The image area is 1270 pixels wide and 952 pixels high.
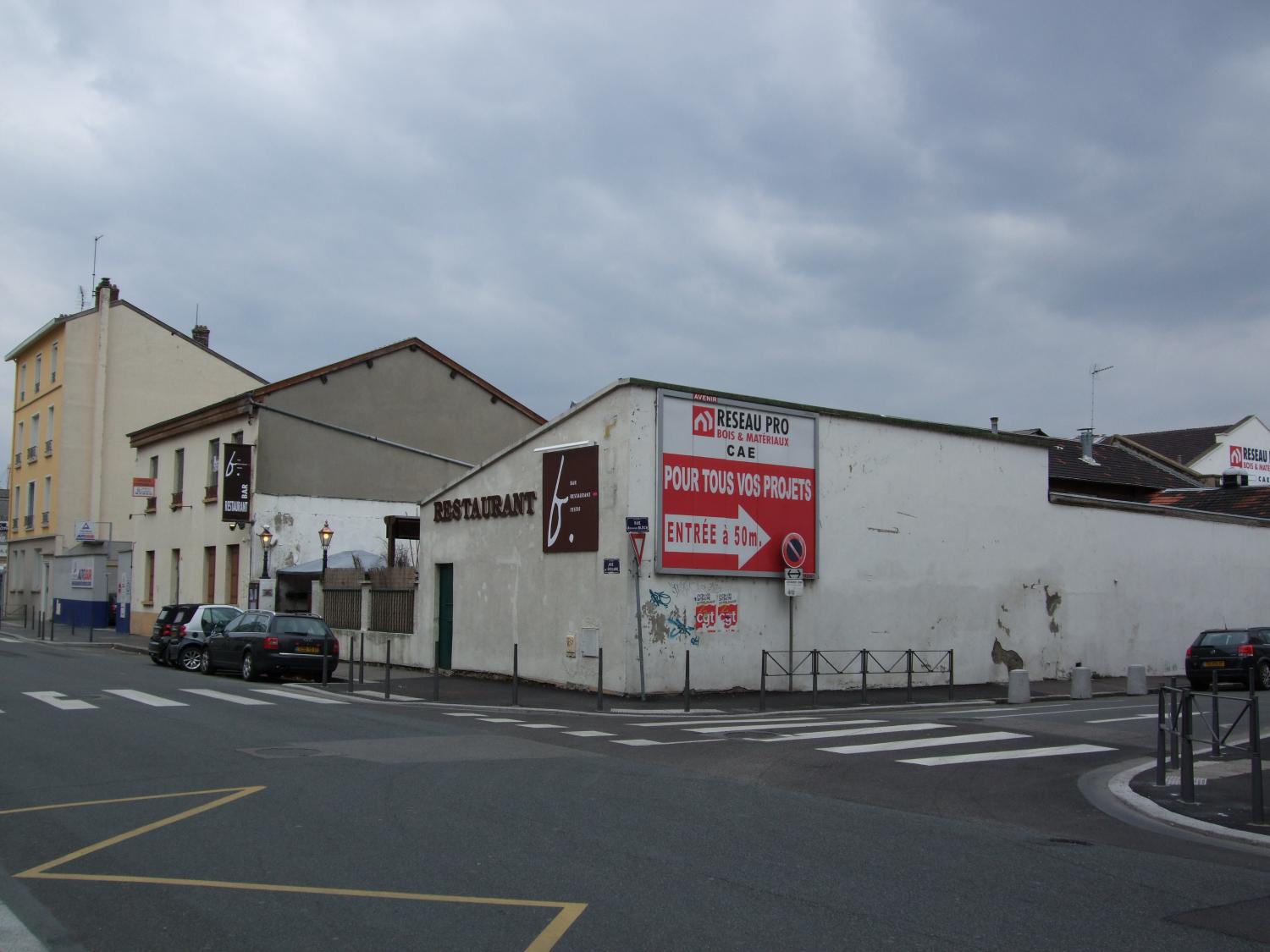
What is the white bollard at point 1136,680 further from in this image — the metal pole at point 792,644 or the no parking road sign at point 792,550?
the no parking road sign at point 792,550

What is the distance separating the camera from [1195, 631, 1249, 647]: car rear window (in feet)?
86.8

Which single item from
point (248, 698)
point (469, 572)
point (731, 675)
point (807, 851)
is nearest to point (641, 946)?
point (807, 851)

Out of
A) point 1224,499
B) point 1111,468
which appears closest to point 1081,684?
point 1224,499

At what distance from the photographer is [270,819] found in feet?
28.7

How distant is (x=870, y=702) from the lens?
22047 mm

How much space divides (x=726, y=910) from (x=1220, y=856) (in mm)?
4433

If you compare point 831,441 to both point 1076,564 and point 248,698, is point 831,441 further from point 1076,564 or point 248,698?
point 248,698

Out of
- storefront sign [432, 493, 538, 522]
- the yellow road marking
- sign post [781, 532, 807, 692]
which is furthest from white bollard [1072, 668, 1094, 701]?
the yellow road marking

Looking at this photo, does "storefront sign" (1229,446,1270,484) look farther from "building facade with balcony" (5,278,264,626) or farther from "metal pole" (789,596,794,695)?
"building facade with balcony" (5,278,264,626)

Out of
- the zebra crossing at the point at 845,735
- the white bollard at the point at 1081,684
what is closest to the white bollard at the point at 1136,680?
the white bollard at the point at 1081,684

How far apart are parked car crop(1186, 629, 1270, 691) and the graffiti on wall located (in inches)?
473

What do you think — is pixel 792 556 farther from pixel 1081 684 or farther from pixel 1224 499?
pixel 1224 499

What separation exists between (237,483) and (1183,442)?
168ft

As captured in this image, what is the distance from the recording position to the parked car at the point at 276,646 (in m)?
24.1
